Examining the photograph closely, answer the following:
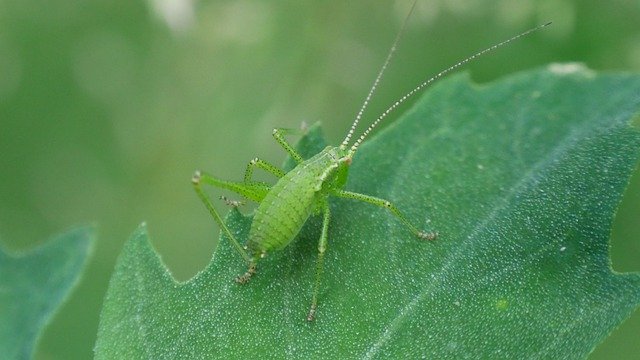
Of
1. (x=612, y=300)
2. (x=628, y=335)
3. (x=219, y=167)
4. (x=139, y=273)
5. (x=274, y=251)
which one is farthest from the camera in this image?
(x=219, y=167)

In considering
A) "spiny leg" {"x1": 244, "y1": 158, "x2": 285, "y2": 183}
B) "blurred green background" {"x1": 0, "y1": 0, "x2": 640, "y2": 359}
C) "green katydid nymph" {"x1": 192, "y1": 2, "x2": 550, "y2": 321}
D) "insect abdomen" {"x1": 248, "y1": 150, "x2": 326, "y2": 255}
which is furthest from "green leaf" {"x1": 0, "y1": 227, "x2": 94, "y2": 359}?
"blurred green background" {"x1": 0, "y1": 0, "x2": 640, "y2": 359}

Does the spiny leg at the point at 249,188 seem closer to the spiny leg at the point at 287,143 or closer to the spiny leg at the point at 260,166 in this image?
the spiny leg at the point at 260,166

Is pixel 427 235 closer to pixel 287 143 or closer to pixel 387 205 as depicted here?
pixel 387 205

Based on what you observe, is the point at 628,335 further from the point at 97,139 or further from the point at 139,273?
the point at 97,139

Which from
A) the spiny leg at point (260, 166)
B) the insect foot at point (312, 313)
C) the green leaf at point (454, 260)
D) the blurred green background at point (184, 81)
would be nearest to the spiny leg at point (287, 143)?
the spiny leg at point (260, 166)

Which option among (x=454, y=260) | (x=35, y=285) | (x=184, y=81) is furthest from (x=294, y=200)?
(x=184, y=81)

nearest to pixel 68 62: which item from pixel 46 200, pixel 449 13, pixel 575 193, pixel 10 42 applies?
pixel 10 42

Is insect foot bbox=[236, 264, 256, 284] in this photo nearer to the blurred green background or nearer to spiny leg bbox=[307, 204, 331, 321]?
spiny leg bbox=[307, 204, 331, 321]
